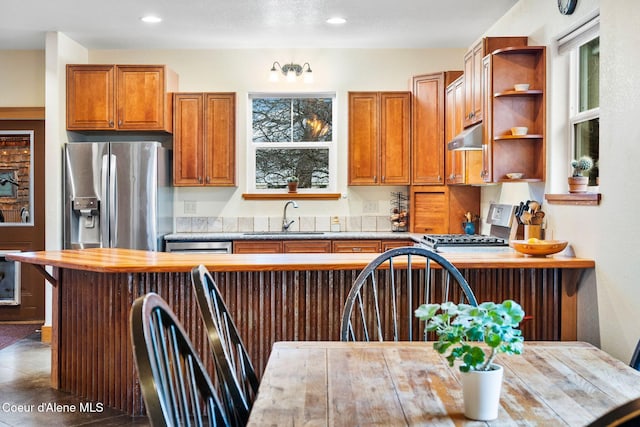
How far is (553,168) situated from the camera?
3752 millimetres

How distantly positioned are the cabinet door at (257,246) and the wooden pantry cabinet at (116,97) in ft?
4.18

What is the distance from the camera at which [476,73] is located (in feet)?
14.3

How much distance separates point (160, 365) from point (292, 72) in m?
4.95

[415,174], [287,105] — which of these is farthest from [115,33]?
[415,174]

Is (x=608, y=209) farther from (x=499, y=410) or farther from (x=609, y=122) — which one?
(x=499, y=410)

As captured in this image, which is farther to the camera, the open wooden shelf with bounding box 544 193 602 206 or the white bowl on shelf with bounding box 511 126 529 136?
the white bowl on shelf with bounding box 511 126 529 136

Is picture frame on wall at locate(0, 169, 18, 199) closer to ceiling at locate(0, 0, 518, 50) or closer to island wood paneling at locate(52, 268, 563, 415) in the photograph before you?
ceiling at locate(0, 0, 518, 50)

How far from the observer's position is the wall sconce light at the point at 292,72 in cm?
581

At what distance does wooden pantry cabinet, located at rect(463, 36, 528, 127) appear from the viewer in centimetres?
418

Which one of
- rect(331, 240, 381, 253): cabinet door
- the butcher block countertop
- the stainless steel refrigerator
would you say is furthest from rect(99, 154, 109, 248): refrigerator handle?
rect(331, 240, 381, 253): cabinet door

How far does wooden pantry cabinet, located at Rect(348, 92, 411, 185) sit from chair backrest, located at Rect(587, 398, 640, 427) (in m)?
4.94

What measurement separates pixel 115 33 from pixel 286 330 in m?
3.34

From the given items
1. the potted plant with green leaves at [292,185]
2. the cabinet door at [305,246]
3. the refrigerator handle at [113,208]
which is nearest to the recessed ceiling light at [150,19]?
Answer: the refrigerator handle at [113,208]

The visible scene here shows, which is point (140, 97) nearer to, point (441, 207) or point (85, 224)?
point (85, 224)
